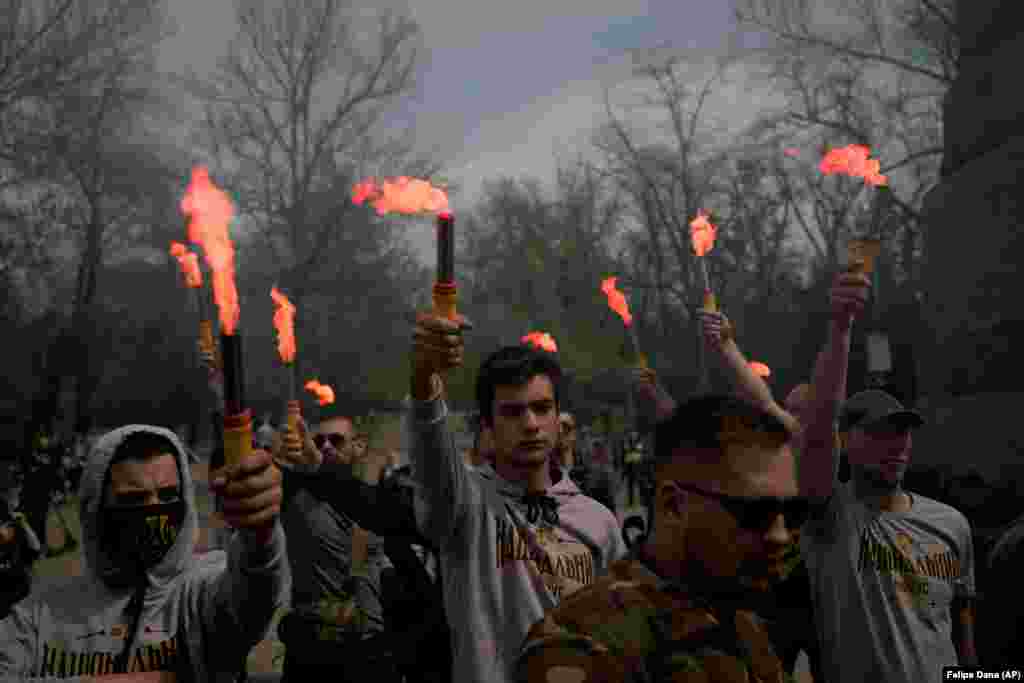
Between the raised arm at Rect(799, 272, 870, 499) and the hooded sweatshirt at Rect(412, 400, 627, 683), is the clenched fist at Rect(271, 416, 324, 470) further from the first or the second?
the raised arm at Rect(799, 272, 870, 499)

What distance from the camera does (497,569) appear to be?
10.3 feet

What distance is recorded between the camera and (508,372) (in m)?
3.51

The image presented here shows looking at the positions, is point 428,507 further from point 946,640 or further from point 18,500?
point 18,500

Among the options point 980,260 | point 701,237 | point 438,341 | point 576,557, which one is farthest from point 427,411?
point 980,260

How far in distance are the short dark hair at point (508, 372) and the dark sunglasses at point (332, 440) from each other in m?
2.98

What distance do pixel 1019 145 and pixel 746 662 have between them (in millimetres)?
7374

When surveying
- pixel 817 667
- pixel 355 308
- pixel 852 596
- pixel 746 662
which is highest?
pixel 355 308

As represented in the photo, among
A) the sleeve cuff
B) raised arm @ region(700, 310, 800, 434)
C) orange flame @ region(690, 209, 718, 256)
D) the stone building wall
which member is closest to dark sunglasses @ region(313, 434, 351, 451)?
orange flame @ region(690, 209, 718, 256)

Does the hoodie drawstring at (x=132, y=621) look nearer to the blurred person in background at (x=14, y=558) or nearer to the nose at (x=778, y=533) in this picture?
the blurred person in background at (x=14, y=558)

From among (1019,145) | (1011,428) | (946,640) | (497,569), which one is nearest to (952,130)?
(1019,145)

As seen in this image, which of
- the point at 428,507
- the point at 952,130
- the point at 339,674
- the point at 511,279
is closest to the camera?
the point at 428,507

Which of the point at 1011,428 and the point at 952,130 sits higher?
the point at 952,130

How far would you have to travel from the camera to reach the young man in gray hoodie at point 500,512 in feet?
9.80

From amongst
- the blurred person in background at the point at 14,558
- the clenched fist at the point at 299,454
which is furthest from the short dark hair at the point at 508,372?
the clenched fist at the point at 299,454
